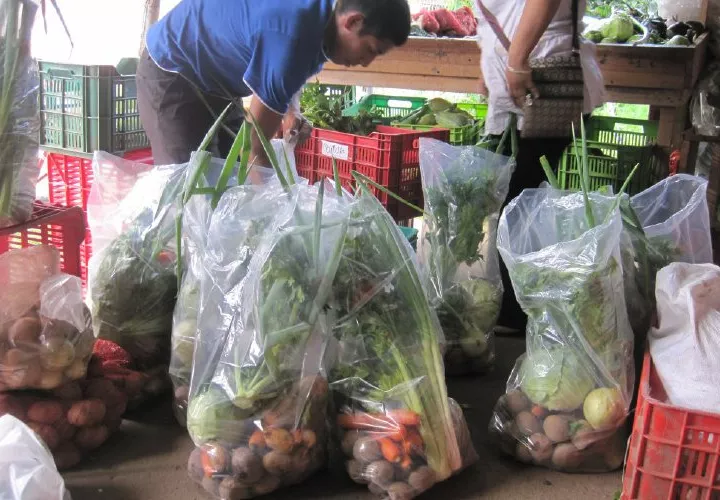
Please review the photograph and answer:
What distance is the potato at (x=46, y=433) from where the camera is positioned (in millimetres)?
1620

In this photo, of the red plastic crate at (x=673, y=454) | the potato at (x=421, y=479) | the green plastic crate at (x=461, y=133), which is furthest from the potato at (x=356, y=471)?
the green plastic crate at (x=461, y=133)

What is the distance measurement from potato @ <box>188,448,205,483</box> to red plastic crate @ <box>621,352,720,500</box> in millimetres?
894

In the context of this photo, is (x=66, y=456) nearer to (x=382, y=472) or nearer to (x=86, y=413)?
(x=86, y=413)

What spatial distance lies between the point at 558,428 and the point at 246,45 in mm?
1408

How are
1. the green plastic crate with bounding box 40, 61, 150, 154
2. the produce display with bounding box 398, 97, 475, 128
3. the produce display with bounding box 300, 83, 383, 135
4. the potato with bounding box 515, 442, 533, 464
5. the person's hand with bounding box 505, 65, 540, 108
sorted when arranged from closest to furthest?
1. the potato with bounding box 515, 442, 533, 464
2. the person's hand with bounding box 505, 65, 540, 108
3. the green plastic crate with bounding box 40, 61, 150, 154
4. the produce display with bounding box 300, 83, 383, 135
5. the produce display with bounding box 398, 97, 475, 128

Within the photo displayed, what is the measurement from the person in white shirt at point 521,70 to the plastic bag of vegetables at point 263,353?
997 mm

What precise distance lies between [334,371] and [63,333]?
62 centimetres

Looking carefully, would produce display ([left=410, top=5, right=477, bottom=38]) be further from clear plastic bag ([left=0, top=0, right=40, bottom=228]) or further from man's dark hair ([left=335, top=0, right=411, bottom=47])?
clear plastic bag ([left=0, top=0, right=40, bottom=228])

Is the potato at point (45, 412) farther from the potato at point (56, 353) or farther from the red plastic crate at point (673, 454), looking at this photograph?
the red plastic crate at point (673, 454)

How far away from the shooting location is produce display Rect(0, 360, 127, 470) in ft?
5.33

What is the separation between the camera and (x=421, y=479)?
1542 mm

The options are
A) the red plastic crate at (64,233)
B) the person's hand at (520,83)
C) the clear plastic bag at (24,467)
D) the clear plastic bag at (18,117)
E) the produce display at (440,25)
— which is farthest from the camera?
the produce display at (440,25)

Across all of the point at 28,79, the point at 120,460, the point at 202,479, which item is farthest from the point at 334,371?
the point at 28,79

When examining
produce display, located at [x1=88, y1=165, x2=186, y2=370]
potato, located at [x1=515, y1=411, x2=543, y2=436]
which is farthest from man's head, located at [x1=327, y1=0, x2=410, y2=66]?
potato, located at [x1=515, y1=411, x2=543, y2=436]
